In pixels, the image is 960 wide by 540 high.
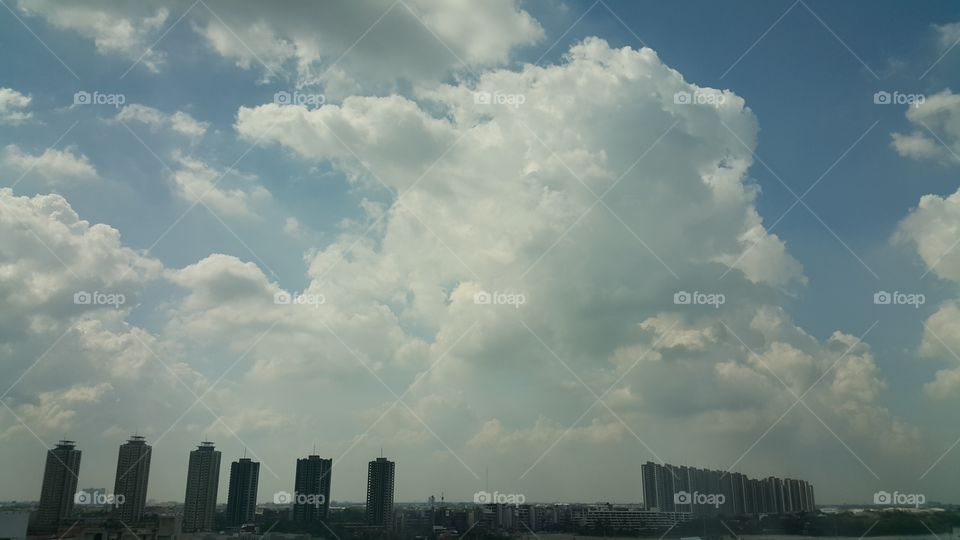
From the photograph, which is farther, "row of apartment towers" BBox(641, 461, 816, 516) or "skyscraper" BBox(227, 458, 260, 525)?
"skyscraper" BBox(227, 458, 260, 525)

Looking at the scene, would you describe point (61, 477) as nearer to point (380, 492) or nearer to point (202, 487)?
point (202, 487)

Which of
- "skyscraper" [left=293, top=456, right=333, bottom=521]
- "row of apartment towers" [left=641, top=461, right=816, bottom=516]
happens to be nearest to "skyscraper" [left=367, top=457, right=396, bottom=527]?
"skyscraper" [left=293, top=456, right=333, bottom=521]

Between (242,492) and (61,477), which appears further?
(242,492)

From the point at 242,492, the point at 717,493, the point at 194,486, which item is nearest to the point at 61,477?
the point at 194,486

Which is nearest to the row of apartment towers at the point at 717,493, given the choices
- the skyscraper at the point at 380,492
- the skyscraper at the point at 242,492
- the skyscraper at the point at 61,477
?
the skyscraper at the point at 380,492

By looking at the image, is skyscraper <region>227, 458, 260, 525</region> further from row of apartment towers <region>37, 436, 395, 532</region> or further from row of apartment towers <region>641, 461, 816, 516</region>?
row of apartment towers <region>641, 461, 816, 516</region>
